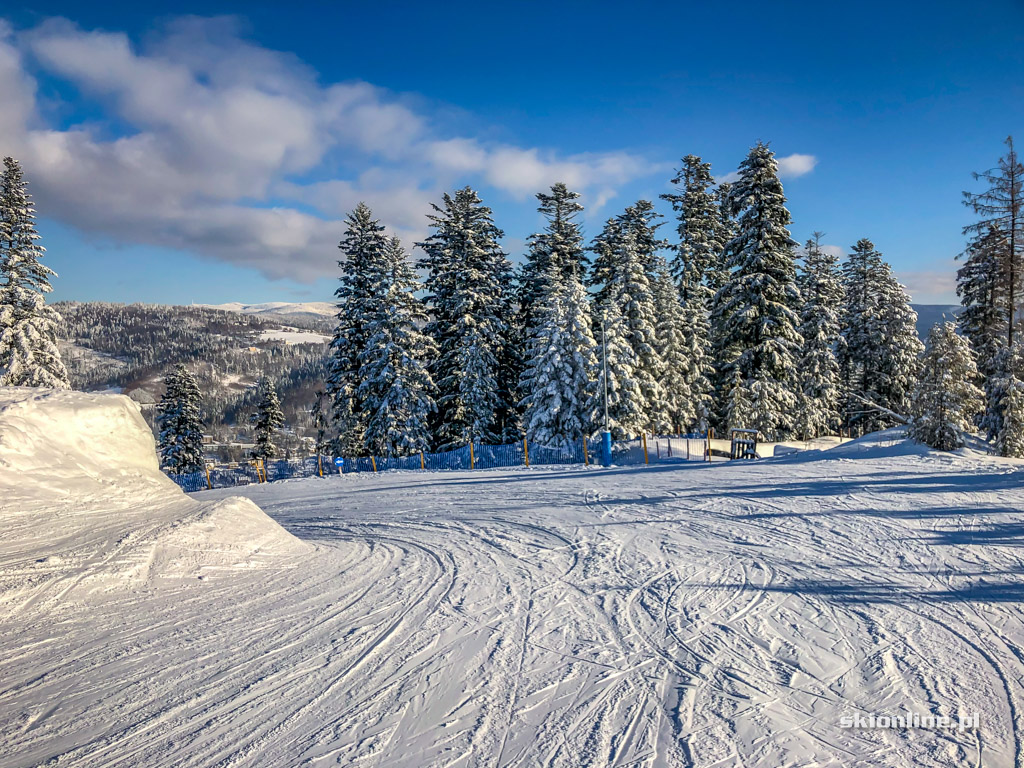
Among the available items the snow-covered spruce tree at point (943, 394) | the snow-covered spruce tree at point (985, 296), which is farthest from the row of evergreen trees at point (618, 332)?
the snow-covered spruce tree at point (943, 394)

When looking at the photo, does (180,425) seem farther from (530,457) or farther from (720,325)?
(720,325)

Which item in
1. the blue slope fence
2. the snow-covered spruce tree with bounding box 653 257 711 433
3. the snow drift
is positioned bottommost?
the blue slope fence

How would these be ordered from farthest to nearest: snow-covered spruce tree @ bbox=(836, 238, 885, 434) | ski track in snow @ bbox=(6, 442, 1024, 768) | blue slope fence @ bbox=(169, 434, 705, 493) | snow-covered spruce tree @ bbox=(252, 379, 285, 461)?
snow-covered spruce tree @ bbox=(252, 379, 285, 461) < snow-covered spruce tree @ bbox=(836, 238, 885, 434) < blue slope fence @ bbox=(169, 434, 705, 493) < ski track in snow @ bbox=(6, 442, 1024, 768)

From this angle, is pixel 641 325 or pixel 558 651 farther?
pixel 641 325

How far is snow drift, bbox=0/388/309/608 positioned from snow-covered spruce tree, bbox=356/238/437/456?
686 inches

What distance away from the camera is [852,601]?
5.88 meters

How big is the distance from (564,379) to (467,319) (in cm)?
639

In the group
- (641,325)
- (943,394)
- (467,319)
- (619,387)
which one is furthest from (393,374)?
(943,394)

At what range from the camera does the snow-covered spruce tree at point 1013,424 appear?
699 inches

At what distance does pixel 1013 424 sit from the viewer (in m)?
17.9

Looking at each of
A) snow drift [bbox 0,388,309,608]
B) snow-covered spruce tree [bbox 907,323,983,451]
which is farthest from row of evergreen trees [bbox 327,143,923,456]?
snow drift [bbox 0,388,309,608]

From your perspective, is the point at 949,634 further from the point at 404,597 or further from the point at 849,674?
the point at 404,597

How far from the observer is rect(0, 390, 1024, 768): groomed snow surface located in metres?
3.79

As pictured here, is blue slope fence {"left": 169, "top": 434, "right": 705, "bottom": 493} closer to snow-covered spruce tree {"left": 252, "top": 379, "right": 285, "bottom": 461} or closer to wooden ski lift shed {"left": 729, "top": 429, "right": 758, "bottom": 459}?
wooden ski lift shed {"left": 729, "top": 429, "right": 758, "bottom": 459}
